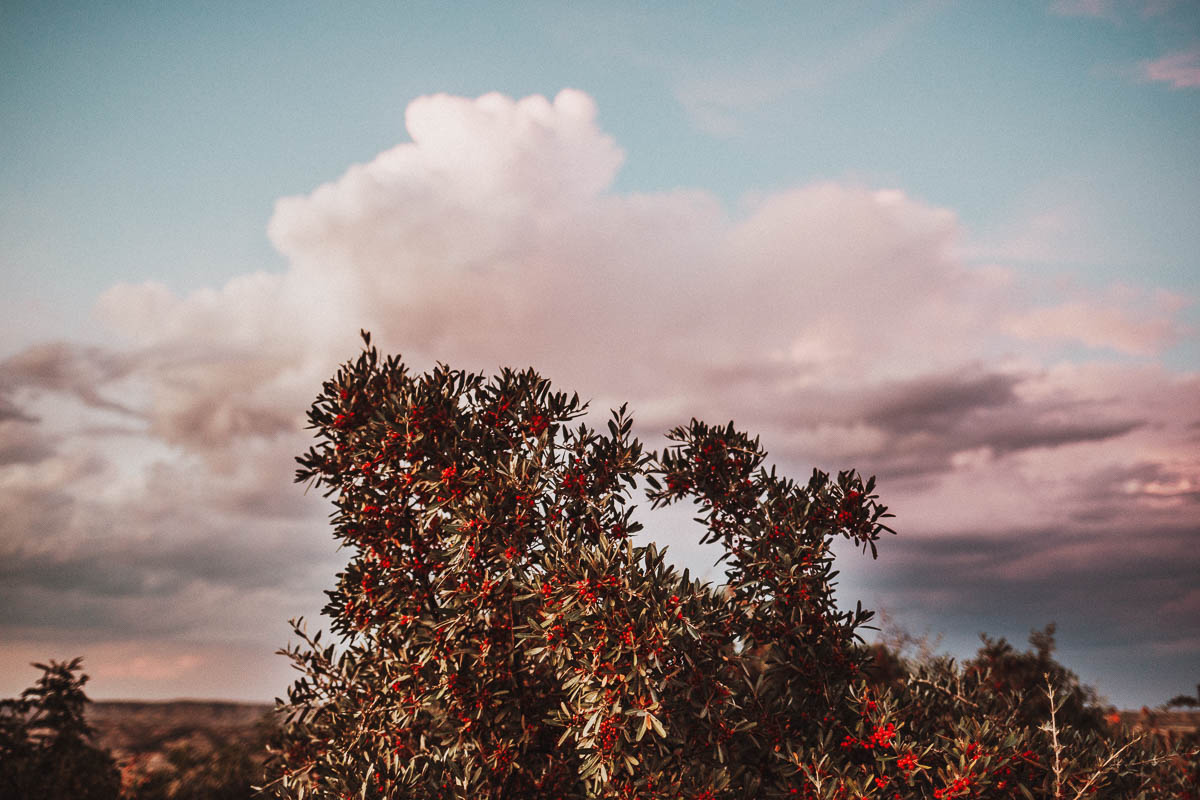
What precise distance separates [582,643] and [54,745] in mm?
10774

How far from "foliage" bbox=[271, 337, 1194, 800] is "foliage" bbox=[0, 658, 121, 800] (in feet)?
20.9

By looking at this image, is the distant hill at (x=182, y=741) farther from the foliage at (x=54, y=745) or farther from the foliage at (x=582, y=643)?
the foliage at (x=582, y=643)

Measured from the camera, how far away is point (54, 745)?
472 inches

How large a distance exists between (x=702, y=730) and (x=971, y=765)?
6.49 feet

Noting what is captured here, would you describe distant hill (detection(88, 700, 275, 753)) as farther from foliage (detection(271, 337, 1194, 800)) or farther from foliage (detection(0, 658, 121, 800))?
foliage (detection(271, 337, 1194, 800))

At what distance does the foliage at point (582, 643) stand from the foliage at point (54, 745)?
20.9 ft

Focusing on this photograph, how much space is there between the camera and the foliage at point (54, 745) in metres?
11.6

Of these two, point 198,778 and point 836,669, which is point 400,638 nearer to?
point 836,669

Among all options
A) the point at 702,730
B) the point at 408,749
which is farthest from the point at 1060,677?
the point at 408,749

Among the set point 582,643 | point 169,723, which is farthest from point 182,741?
point 582,643

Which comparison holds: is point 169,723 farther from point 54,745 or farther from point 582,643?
point 582,643

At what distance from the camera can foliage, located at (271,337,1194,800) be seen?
586cm

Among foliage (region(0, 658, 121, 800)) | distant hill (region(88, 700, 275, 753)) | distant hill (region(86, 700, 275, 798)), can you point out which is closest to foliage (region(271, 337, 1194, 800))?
distant hill (region(86, 700, 275, 798))

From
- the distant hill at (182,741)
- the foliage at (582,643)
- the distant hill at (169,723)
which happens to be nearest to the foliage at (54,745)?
the distant hill at (182,741)
